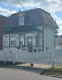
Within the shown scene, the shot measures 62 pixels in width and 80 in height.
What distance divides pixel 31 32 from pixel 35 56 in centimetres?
879

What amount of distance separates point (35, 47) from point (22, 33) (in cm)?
276

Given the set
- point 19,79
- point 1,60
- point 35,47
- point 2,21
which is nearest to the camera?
point 19,79

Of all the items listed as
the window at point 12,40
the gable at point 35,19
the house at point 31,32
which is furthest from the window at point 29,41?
the window at point 12,40

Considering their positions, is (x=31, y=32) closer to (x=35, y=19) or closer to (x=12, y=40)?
(x=35, y=19)

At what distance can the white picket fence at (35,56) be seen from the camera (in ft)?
39.6

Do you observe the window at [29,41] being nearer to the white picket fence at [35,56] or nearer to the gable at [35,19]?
the gable at [35,19]

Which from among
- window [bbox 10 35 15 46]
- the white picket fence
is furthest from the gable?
the white picket fence

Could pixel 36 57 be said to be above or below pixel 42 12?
below

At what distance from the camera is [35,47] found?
21953 mm

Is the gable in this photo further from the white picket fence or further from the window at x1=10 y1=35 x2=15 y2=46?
the white picket fence

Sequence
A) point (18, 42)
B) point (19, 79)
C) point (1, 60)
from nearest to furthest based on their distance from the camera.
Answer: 1. point (19, 79)
2. point (1, 60)
3. point (18, 42)

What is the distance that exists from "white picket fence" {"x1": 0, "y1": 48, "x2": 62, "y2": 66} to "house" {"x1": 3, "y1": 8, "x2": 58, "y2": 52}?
555 cm

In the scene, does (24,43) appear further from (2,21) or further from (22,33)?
(2,21)

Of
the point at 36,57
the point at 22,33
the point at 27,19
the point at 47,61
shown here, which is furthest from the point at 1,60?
the point at 27,19
